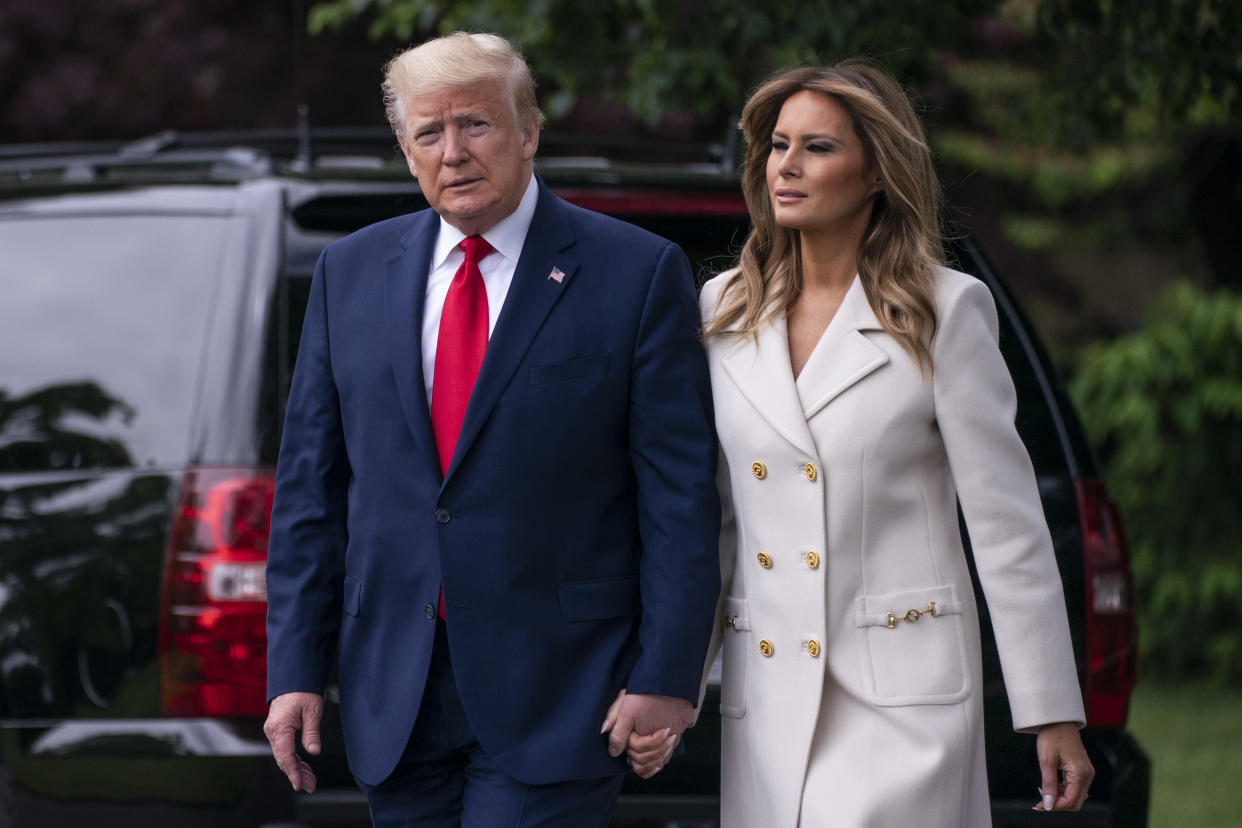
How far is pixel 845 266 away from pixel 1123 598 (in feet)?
3.54

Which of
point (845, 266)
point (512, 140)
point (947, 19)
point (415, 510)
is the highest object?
point (947, 19)

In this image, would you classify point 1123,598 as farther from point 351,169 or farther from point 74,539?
point 74,539

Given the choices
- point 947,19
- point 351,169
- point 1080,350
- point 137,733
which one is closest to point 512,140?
point 351,169

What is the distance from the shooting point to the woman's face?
2623 mm

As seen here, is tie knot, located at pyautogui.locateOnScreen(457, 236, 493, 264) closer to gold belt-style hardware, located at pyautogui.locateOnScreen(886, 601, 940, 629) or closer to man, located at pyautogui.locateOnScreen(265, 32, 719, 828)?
man, located at pyautogui.locateOnScreen(265, 32, 719, 828)

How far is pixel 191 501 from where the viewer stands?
3168 millimetres

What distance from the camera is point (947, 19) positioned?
508 cm

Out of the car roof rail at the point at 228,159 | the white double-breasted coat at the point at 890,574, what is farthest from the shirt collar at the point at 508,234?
the car roof rail at the point at 228,159

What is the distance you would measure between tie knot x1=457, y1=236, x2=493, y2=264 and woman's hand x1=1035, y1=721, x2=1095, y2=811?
45.6 inches

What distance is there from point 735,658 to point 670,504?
304 millimetres

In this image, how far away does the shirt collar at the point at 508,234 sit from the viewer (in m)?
2.68

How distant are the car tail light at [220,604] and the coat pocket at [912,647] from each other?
1.19 meters

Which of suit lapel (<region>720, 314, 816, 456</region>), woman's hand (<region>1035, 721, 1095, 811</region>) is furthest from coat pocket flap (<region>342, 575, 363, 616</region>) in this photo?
woman's hand (<region>1035, 721, 1095, 811</region>)

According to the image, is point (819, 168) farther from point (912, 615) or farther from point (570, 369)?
point (912, 615)
